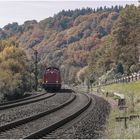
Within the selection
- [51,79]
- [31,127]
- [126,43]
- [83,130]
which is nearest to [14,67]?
[51,79]

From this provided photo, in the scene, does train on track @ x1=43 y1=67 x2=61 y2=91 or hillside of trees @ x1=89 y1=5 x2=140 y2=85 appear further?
hillside of trees @ x1=89 y1=5 x2=140 y2=85

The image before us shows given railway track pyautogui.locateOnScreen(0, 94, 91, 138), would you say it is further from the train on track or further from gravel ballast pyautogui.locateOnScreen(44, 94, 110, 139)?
the train on track

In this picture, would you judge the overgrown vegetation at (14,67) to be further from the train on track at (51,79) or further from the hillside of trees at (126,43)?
the hillside of trees at (126,43)

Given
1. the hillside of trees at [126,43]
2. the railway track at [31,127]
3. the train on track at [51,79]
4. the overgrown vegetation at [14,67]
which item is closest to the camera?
the railway track at [31,127]

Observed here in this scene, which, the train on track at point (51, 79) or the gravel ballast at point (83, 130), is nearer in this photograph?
the gravel ballast at point (83, 130)

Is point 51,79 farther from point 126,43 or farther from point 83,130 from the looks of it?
point 83,130

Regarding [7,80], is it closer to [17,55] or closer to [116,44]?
[17,55]

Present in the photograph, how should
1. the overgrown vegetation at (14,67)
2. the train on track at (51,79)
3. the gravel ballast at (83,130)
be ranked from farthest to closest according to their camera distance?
the train on track at (51,79)
the overgrown vegetation at (14,67)
the gravel ballast at (83,130)

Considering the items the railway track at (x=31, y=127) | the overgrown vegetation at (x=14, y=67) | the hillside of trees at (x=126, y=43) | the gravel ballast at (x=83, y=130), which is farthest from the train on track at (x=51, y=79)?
the gravel ballast at (x=83, y=130)

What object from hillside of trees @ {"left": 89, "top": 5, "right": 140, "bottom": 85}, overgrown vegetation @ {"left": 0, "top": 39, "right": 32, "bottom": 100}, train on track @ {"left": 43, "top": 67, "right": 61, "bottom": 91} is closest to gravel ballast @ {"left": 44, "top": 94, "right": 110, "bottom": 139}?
overgrown vegetation @ {"left": 0, "top": 39, "right": 32, "bottom": 100}

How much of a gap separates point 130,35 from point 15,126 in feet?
255

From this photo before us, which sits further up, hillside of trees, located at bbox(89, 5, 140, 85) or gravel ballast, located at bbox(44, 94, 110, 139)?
hillside of trees, located at bbox(89, 5, 140, 85)

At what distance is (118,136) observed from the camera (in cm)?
1645

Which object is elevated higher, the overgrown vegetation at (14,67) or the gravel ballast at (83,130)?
the overgrown vegetation at (14,67)
